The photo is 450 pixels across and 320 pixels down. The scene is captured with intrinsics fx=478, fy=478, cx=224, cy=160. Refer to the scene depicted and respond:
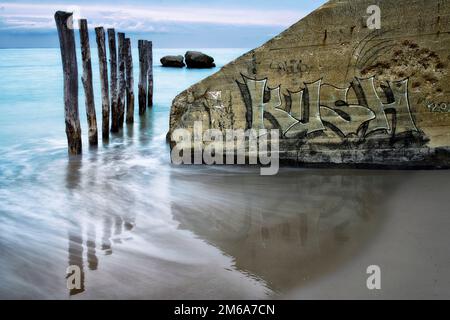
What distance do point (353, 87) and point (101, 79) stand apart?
19.1 feet

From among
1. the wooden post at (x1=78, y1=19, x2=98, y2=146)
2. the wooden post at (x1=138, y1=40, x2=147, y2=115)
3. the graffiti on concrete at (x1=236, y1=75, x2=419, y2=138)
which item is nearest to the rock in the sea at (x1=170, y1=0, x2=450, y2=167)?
the graffiti on concrete at (x1=236, y1=75, x2=419, y2=138)

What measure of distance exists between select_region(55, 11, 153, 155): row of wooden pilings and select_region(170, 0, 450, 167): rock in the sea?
2788 mm

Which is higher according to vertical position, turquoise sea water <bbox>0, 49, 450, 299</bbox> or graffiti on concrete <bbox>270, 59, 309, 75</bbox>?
graffiti on concrete <bbox>270, 59, 309, 75</bbox>

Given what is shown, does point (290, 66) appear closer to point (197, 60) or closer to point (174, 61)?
point (197, 60)

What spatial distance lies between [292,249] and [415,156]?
3.31 meters

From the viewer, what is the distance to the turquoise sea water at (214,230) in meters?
3.75

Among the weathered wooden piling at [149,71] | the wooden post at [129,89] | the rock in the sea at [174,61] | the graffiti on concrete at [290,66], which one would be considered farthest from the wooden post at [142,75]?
the rock in the sea at [174,61]

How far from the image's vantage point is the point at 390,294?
137 inches

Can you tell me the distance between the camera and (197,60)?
4056 cm

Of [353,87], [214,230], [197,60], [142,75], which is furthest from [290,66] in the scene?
[197,60]

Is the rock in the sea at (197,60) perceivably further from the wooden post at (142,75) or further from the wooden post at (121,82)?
the wooden post at (121,82)

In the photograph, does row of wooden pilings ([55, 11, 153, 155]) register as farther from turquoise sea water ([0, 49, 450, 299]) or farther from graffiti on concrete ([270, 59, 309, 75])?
graffiti on concrete ([270, 59, 309, 75])

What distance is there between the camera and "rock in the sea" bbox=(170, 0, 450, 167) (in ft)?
21.8
